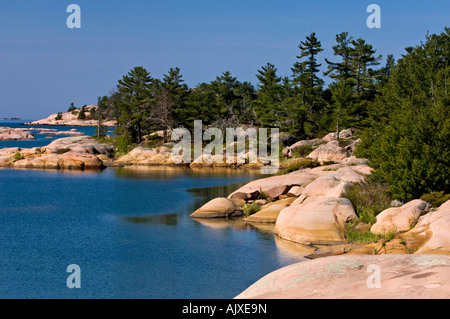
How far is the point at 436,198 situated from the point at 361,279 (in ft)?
55.1

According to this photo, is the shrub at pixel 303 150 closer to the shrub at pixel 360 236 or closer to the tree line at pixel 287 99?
the tree line at pixel 287 99

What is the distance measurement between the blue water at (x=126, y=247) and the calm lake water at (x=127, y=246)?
4cm

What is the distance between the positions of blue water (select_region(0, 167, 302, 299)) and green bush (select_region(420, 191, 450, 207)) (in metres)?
8.84

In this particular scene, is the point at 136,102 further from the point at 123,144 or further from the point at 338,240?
the point at 338,240

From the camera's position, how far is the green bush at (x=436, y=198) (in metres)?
29.0

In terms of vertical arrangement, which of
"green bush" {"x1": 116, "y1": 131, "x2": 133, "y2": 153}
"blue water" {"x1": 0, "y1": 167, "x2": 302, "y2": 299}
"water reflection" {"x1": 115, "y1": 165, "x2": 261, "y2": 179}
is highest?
"green bush" {"x1": 116, "y1": 131, "x2": 133, "y2": 153}

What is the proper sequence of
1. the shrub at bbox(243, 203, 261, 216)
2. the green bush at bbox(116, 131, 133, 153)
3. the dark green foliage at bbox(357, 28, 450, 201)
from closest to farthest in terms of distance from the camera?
the dark green foliage at bbox(357, 28, 450, 201) → the shrub at bbox(243, 203, 261, 216) → the green bush at bbox(116, 131, 133, 153)

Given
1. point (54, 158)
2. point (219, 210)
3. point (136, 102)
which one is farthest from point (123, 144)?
point (219, 210)

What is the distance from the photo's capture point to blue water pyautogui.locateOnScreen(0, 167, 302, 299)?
21219 mm

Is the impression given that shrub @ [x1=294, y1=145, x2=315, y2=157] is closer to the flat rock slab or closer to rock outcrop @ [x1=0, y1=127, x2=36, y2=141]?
the flat rock slab

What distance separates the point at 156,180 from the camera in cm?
6047

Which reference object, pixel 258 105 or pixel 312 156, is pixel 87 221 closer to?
pixel 312 156

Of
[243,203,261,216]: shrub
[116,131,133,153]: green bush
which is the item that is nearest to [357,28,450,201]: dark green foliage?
[243,203,261,216]: shrub

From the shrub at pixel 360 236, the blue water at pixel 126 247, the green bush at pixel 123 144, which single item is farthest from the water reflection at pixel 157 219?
the green bush at pixel 123 144
